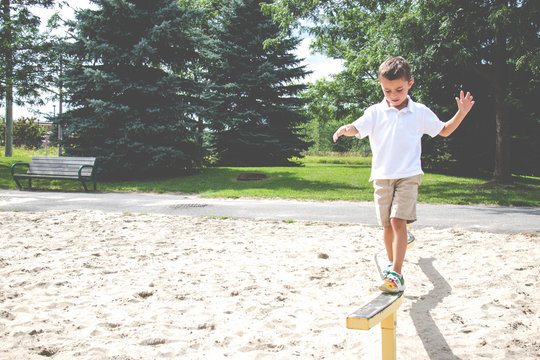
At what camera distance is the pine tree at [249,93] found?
24703 millimetres

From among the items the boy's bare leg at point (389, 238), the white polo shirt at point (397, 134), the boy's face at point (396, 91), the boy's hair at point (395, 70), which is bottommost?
the boy's bare leg at point (389, 238)

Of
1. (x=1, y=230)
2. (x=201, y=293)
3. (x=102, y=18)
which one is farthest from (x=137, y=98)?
(x=201, y=293)

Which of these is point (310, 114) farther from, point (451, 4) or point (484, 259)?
point (484, 259)

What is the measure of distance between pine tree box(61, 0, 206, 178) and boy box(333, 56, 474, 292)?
1275cm

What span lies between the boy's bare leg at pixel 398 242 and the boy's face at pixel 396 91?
3.01 feet

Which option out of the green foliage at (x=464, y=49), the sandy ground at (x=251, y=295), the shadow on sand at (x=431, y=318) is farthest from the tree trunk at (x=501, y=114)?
the shadow on sand at (x=431, y=318)

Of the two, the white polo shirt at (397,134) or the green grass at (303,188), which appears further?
the green grass at (303,188)

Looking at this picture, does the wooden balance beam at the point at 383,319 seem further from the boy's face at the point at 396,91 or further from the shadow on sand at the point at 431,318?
the boy's face at the point at 396,91

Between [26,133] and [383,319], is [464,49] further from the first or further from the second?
[26,133]

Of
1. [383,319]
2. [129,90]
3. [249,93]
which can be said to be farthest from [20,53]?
[383,319]

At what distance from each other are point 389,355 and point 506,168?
45.8 ft

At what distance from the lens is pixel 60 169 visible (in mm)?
12609

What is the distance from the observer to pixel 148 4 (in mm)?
16219

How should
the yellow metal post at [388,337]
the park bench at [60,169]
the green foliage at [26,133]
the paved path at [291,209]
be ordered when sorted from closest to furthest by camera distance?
→ the yellow metal post at [388,337] < the paved path at [291,209] < the park bench at [60,169] < the green foliage at [26,133]
